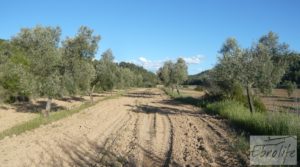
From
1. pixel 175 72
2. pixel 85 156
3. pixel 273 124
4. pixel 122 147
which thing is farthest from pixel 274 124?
pixel 175 72

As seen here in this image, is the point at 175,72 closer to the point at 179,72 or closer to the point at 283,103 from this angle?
the point at 179,72

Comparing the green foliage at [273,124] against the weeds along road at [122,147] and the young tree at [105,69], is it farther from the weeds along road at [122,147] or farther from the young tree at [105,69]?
the young tree at [105,69]

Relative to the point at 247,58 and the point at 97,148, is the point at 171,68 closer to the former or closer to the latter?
the point at 247,58

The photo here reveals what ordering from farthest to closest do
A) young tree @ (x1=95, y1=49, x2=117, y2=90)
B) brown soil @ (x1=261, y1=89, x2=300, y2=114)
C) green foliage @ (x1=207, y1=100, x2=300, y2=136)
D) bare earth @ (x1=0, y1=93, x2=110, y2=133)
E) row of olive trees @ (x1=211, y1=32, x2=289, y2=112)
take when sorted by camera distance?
young tree @ (x1=95, y1=49, x2=117, y2=90), bare earth @ (x1=0, y1=93, x2=110, y2=133), row of olive trees @ (x1=211, y1=32, x2=289, y2=112), brown soil @ (x1=261, y1=89, x2=300, y2=114), green foliage @ (x1=207, y1=100, x2=300, y2=136)

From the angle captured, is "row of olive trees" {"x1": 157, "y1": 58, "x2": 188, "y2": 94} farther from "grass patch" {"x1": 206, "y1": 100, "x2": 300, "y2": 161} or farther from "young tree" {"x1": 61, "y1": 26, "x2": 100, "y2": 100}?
"grass patch" {"x1": 206, "y1": 100, "x2": 300, "y2": 161}

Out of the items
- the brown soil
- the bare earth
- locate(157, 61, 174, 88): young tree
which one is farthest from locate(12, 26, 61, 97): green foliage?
locate(157, 61, 174, 88): young tree

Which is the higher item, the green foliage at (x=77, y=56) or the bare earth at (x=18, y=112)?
the green foliage at (x=77, y=56)

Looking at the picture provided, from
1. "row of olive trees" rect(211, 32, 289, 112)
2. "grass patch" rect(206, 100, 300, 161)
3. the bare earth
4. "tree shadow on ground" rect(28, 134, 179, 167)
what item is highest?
"row of olive trees" rect(211, 32, 289, 112)

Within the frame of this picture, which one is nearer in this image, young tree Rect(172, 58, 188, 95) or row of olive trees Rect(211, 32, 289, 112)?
row of olive trees Rect(211, 32, 289, 112)

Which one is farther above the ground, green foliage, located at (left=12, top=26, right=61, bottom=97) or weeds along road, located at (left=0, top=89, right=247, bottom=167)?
green foliage, located at (left=12, top=26, right=61, bottom=97)

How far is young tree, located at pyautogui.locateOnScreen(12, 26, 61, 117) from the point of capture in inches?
956

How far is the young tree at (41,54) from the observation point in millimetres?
24281

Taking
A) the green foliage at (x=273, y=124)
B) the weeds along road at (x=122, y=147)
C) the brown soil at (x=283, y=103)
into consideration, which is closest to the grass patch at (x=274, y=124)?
the green foliage at (x=273, y=124)

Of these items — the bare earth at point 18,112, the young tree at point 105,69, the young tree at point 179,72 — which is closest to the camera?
the bare earth at point 18,112
